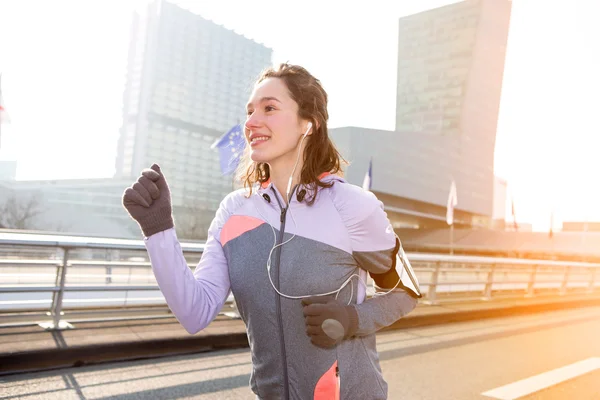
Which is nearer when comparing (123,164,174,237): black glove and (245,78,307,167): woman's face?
(123,164,174,237): black glove

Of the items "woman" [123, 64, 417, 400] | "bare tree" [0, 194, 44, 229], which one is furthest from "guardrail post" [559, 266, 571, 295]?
"bare tree" [0, 194, 44, 229]

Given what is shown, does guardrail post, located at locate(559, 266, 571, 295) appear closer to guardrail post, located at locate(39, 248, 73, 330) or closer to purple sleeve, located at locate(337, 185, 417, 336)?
guardrail post, located at locate(39, 248, 73, 330)

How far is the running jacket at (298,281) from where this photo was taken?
1555mm

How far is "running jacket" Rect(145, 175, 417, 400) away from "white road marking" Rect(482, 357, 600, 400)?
13.3 ft

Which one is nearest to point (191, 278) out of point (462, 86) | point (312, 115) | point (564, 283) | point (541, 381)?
point (312, 115)

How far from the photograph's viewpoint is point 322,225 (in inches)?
63.7

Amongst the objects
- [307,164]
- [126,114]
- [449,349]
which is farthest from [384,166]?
[307,164]

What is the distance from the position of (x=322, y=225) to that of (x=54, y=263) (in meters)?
5.61

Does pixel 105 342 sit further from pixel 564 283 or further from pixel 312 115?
pixel 564 283

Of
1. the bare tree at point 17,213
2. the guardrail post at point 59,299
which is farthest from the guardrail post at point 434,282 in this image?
the bare tree at point 17,213

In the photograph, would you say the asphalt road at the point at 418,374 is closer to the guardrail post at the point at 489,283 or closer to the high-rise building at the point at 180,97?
the guardrail post at the point at 489,283

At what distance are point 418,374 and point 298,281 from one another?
16.1ft

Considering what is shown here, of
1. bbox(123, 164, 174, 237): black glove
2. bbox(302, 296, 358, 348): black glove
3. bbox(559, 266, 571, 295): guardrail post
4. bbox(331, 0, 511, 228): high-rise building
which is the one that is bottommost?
bbox(559, 266, 571, 295): guardrail post

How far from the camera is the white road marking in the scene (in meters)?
5.16
